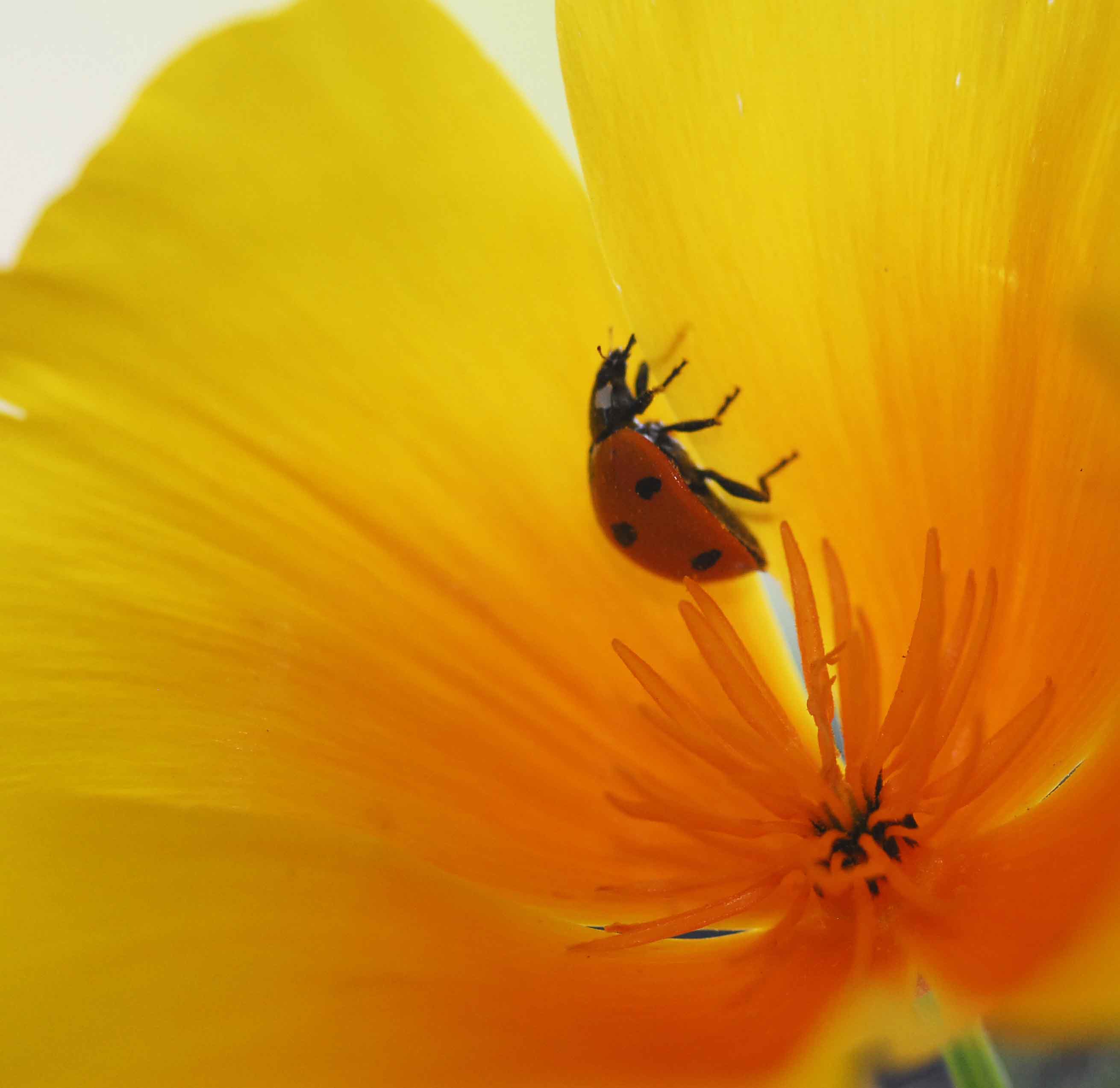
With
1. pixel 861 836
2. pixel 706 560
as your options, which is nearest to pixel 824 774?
pixel 861 836

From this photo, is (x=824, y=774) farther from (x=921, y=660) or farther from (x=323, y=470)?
(x=323, y=470)

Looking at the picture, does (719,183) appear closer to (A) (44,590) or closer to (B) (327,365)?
(B) (327,365)

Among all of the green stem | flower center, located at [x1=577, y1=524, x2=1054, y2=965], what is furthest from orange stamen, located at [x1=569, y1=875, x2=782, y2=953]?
the green stem

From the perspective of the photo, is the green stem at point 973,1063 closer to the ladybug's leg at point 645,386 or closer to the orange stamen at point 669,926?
the orange stamen at point 669,926

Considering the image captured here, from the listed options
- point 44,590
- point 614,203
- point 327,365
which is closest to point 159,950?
point 44,590

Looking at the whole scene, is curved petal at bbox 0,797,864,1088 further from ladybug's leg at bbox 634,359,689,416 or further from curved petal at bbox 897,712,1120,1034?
ladybug's leg at bbox 634,359,689,416

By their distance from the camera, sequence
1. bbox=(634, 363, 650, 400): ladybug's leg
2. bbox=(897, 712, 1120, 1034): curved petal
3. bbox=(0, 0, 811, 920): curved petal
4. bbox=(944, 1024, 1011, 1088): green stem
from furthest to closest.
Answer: bbox=(634, 363, 650, 400): ladybug's leg, bbox=(0, 0, 811, 920): curved petal, bbox=(944, 1024, 1011, 1088): green stem, bbox=(897, 712, 1120, 1034): curved petal
